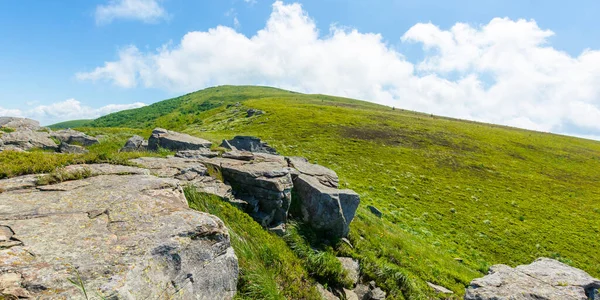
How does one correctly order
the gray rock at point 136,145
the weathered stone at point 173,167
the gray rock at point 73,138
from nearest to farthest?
the weathered stone at point 173,167 → the gray rock at point 136,145 → the gray rock at point 73,138

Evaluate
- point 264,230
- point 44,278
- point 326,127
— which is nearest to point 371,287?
point 264,230

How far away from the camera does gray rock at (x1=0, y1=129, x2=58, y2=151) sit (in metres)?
24.9

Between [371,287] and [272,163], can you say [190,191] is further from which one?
[371,287]

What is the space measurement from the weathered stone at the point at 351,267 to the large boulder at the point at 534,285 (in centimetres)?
510

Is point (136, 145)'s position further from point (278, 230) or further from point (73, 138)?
point (278, 230)

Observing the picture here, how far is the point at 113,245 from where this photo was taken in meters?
6.23

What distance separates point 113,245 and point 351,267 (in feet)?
32.5

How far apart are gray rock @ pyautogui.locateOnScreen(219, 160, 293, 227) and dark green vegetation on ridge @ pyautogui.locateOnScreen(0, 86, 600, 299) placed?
1658mm

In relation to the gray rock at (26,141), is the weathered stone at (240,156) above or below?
above

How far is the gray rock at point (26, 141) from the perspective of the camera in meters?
24.9

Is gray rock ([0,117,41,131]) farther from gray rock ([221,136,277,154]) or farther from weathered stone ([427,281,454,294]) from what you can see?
weathered stone ([427,281,454,294])

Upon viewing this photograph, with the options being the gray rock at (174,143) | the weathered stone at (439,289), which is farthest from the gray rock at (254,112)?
the weathered stone at (439,289)

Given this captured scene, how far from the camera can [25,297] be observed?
15.1ft

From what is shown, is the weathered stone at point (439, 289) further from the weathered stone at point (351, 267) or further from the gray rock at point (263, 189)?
the gray rock at point (263, 189)
